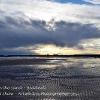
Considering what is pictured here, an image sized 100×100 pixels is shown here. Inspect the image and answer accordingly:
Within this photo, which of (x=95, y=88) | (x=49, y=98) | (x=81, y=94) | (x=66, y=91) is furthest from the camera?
(x=95, y=88)

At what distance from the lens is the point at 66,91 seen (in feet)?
141

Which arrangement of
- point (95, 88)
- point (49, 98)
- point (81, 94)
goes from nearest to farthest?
point (49, 98) → point (81, 94) → point (95, 88)

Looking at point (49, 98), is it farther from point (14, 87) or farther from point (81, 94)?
point (14, 87)

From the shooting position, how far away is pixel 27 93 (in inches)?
1633

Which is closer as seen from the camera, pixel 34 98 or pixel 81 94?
pixel 34 98

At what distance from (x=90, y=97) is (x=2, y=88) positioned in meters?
13.6

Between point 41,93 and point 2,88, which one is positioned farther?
point 2,88

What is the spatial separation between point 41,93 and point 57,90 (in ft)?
11.3

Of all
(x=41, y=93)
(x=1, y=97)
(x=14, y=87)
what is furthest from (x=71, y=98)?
(x=14, y=87)

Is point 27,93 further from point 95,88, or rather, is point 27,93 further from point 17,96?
point 95,88

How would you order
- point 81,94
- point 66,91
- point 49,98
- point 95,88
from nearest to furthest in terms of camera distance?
point 49,98 < point 81,94 < point 66,91 < point 95,88

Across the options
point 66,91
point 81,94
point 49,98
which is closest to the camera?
point 49,98

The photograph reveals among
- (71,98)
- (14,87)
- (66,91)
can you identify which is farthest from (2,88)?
(71,98)

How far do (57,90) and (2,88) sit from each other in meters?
7.74
